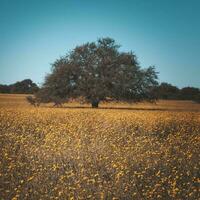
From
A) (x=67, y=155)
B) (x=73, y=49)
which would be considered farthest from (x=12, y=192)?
(x=73, y=49)

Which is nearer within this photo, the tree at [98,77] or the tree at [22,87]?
the tree at [98,77]

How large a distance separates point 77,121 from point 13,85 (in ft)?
304

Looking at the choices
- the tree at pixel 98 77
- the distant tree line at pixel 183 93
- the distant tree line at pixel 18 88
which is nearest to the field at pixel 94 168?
the tree at pixel 98 77

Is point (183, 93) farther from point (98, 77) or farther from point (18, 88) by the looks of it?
point (98, 77)

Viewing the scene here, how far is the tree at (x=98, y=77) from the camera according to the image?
46219mm

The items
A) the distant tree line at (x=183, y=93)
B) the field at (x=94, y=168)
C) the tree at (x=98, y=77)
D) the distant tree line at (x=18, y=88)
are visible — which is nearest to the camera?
the field at (x=94, y=168)

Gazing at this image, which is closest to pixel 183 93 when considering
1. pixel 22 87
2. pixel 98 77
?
pixel 22 87

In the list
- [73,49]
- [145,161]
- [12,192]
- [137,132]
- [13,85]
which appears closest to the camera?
[12,192]

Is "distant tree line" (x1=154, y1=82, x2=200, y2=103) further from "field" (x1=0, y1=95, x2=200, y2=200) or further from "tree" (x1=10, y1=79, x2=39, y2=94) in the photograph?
"field" (x1=0, y1=95, x2=200, y2=200)

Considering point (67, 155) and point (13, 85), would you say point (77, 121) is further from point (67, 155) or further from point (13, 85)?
point (13, 85)

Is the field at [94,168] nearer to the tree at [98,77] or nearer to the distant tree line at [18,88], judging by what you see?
the tree at [98,77]

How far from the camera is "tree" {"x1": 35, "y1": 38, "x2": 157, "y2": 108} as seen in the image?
46219 mm

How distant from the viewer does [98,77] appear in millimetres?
47312

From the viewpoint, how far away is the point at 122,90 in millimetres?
45906
